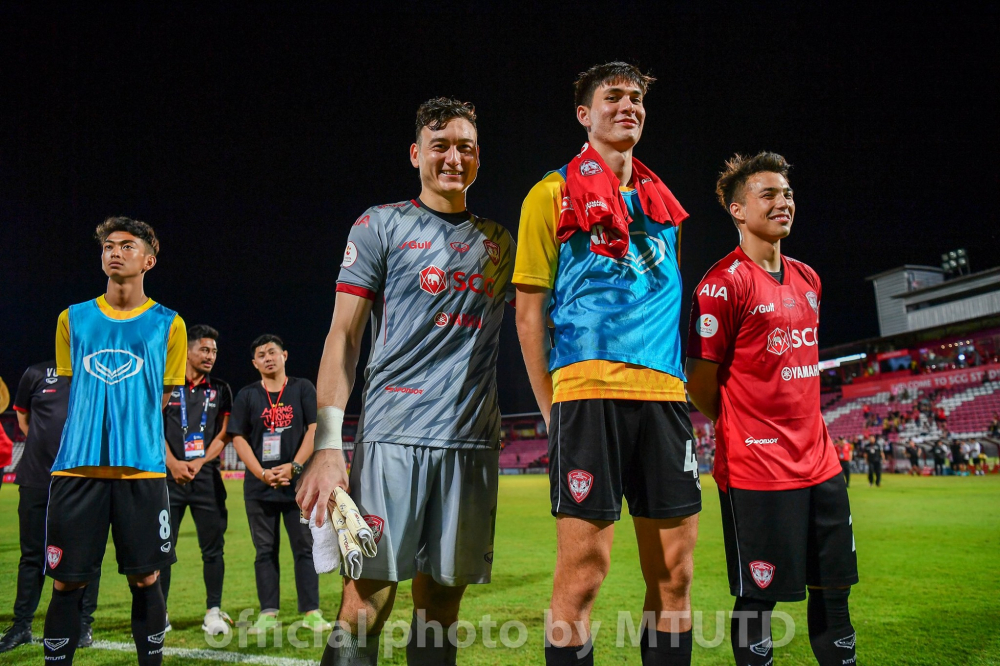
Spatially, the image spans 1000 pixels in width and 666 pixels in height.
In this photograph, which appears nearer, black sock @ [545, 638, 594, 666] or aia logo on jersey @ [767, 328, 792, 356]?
black sock @ [545, 638, 594, 666]

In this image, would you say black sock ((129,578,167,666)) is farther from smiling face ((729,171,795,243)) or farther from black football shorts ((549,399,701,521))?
smiling face ((729,171,795,243))

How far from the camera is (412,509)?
2682mm

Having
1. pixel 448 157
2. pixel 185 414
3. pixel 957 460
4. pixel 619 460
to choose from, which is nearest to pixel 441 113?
pixel 448 157

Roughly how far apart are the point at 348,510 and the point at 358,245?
1.19 meters

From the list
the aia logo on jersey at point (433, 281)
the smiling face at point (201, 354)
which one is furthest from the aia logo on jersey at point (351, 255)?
the smiling face at point (201, 354)

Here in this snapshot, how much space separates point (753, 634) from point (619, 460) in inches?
54.9

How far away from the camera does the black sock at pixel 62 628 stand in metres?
3.68

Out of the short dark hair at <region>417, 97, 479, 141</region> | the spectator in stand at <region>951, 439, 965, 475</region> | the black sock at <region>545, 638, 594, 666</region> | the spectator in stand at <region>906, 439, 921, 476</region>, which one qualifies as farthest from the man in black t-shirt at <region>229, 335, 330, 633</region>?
the spectator in stand at <region>951, 439, 965, 475</region>

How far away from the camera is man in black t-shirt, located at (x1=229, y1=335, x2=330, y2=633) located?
5648 mm

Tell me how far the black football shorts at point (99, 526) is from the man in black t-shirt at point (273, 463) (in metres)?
1.70

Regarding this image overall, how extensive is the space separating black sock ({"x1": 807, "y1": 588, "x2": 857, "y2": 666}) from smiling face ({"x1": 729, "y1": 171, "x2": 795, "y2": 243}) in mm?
1908

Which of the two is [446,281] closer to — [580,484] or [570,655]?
[580,484]

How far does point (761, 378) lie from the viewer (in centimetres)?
345

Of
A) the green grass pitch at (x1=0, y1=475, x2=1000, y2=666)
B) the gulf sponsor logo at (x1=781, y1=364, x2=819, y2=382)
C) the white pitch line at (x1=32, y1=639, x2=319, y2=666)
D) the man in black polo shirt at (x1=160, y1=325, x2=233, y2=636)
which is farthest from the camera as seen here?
the man in black polo shirt at (x1=160, y1=325, x2=233, y2=636)
